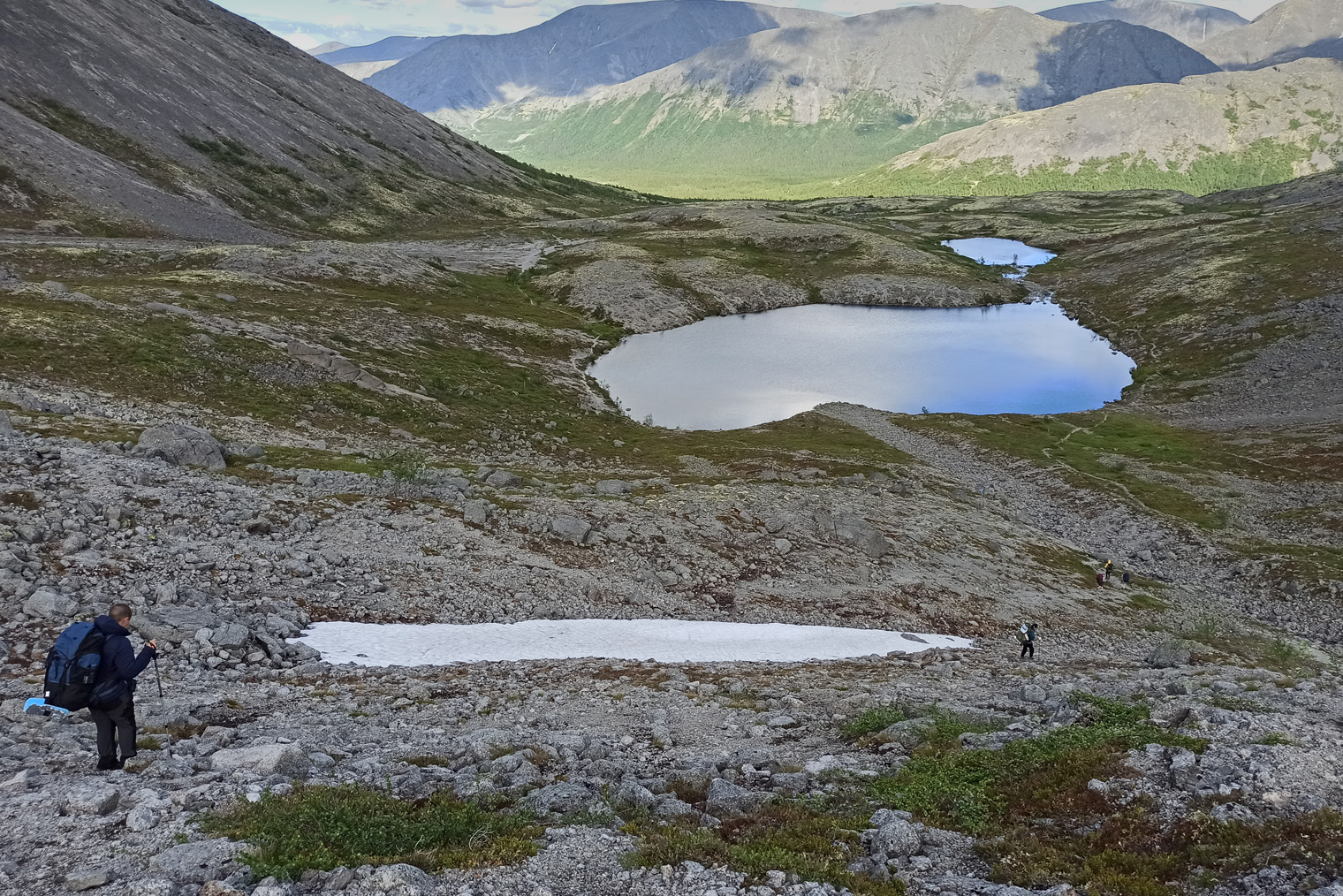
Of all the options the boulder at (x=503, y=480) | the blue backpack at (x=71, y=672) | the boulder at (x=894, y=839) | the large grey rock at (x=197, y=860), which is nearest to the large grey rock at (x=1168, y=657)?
the boulder at (x=894, y=839)

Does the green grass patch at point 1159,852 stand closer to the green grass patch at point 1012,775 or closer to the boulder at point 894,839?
the green grass patch at point 1012,775

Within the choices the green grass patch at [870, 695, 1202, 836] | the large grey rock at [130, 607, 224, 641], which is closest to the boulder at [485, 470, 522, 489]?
the large grey rock at [130, 607, 224, 641]

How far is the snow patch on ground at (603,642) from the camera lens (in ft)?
76.7

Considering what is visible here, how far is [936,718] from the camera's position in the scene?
17938 mm

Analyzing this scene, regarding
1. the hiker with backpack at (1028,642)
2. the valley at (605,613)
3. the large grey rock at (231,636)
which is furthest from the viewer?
the hiker with backpack at (1028,642)

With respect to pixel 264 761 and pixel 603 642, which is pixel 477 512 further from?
pixel 264 761

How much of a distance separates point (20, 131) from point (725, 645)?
14312 cm

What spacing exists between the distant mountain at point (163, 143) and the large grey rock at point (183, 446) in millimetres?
93527

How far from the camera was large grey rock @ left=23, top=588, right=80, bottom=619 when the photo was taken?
20.0 metres

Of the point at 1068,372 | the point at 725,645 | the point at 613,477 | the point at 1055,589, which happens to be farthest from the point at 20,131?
the point at 1068,372

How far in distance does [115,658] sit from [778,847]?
11722 millimetres

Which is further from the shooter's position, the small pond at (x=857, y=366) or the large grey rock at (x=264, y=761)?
the small pond at (x=857, y=366)

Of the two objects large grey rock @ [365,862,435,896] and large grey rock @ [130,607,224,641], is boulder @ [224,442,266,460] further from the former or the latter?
large grey rock @ [365,862,435,896]

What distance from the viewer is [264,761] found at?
1349cm
